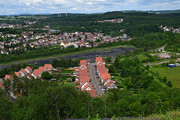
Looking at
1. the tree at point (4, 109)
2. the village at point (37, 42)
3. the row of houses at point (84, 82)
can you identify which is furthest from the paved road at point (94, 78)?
the village at point (37, 42)

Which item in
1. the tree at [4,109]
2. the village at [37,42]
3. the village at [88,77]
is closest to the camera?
the tree at [4,109]

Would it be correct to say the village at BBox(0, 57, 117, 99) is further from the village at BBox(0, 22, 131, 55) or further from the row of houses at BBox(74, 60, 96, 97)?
the village at BBox(0, 22, 131, 55)

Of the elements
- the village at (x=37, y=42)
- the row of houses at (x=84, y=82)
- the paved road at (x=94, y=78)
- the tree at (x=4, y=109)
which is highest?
the village at (x=37, y=42)

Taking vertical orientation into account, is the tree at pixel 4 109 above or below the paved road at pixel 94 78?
above

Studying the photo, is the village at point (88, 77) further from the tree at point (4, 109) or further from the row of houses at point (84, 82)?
the tree at point (4, 109)

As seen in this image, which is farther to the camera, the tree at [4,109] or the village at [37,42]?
the village at [37,42]

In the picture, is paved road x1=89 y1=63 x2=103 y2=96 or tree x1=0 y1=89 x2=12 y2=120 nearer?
tree x1=0 y1=89 x2=12 y2=120

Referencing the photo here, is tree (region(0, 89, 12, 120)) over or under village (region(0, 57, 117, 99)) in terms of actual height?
over

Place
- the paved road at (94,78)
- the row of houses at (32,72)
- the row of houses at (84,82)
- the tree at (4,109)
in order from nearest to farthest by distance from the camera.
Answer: the tree at (4,109) → the row of houses at (84,82) → the paved road at (94,78) → the row of houses at (32,72)

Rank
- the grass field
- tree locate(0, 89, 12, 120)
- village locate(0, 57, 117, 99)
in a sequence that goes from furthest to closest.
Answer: the grass field, village locate(0, 57, 117, 99), tree locate(0, 89, 12, 120)

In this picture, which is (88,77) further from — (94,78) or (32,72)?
(32,72)

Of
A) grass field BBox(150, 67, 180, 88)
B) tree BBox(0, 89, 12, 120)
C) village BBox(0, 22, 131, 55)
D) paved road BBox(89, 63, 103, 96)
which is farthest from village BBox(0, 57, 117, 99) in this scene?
village BBox(0, 22, 131, 55)
